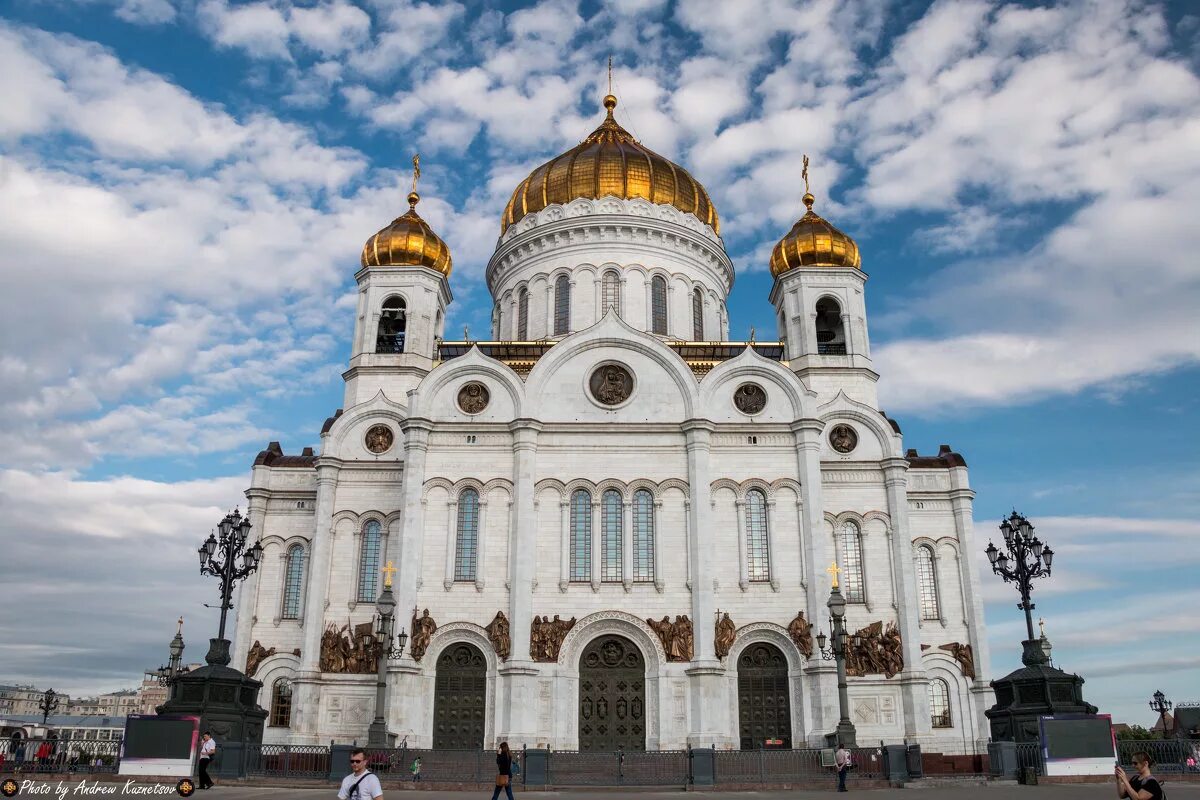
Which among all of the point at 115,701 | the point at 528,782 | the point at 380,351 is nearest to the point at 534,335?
the point at 380,351

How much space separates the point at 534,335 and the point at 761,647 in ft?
47.4

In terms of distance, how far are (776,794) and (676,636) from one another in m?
9.22

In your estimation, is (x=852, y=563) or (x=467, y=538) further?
(x=852, y=563)

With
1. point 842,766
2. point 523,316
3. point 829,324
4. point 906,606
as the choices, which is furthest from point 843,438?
point 842,766

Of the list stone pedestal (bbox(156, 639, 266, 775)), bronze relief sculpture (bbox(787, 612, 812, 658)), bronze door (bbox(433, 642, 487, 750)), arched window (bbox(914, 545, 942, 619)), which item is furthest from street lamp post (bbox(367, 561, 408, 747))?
arched window (bbox(914, 545, 942, 619))

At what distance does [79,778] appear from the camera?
55.6 ft

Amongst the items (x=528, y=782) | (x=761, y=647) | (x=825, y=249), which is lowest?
(x=528, y=782)

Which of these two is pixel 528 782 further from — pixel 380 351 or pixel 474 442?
pixel 380 351

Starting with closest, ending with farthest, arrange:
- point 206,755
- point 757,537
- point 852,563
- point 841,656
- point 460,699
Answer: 1. point 206,755
2. point 841,656
3. point 460,699
4. point 757,537
5. point 852,563

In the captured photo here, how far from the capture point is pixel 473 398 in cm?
2902

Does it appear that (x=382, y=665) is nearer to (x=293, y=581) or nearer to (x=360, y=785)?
(x=293, y=581)

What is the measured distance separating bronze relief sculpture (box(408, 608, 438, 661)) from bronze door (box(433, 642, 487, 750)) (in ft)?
2.13

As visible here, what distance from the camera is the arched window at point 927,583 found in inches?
1136

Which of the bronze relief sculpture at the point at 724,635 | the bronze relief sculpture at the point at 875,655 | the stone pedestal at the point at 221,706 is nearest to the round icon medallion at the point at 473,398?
the bronze relief sculpture at the point at 724,635
